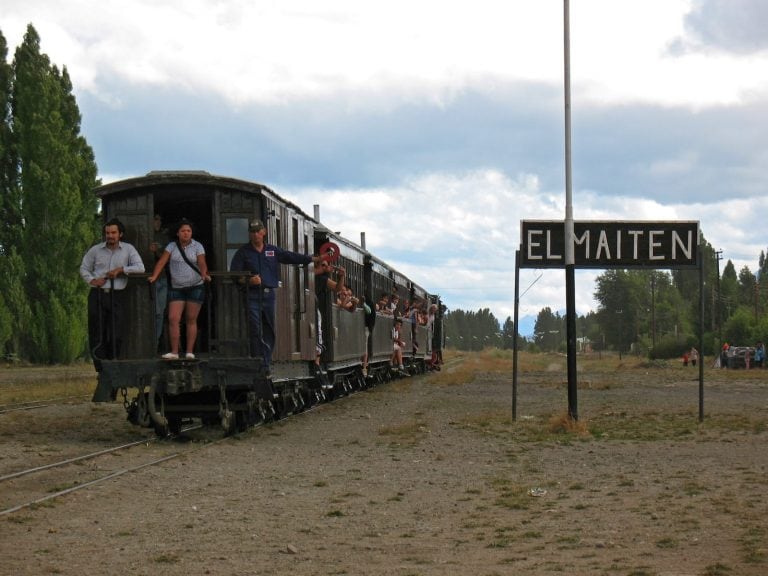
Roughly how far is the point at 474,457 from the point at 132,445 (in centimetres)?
443

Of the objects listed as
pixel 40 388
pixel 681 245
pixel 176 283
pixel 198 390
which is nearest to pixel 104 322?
pixel 176 283

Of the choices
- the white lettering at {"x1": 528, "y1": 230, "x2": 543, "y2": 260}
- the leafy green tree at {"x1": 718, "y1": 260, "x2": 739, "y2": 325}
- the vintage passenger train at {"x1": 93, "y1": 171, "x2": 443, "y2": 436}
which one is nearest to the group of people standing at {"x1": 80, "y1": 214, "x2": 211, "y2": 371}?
the vintage passenger train at {"x1": 93, "y1": 171, "x2": 443, "y2": 436}

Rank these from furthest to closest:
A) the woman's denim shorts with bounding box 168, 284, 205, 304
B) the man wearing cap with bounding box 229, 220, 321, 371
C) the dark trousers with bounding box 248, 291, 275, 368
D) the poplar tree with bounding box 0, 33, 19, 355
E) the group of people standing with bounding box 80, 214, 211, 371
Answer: the poplar tree with bounding box 0, 33, 19, 355 < the dark trousers with bounding box 248, 291, 275, 368 < the man wearing cap with bounding box 229, 220, 321, 371 < the woman's denim shorts with bounding box 168, 284, 205, 304 < the group of people standing with bounding box 80, 214, 211, 371

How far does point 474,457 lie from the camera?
13344 mm

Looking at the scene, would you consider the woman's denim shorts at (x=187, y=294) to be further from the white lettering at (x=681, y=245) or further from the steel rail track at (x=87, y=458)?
the white lettering at (x=681, y=245)

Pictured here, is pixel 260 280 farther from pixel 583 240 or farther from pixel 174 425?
pixel 583 240

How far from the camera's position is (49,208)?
51.3 metres

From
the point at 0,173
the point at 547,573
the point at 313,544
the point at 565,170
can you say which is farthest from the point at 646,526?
the point at 0,173

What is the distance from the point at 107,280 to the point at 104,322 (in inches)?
27.3

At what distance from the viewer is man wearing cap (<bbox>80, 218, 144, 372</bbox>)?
47.2 ft

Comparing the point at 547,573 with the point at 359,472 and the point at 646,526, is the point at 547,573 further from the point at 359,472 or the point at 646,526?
the point at 359,472

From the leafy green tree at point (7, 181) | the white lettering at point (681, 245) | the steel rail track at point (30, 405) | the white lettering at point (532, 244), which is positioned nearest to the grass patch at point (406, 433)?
the white lettering at point (532, 244)

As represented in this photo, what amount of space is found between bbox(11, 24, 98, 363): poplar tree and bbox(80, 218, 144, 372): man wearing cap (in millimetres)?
36979

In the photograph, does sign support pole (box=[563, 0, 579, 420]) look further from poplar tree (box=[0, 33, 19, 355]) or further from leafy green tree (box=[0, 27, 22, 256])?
leafy green tree (box=[0, 27, 22, 256])
